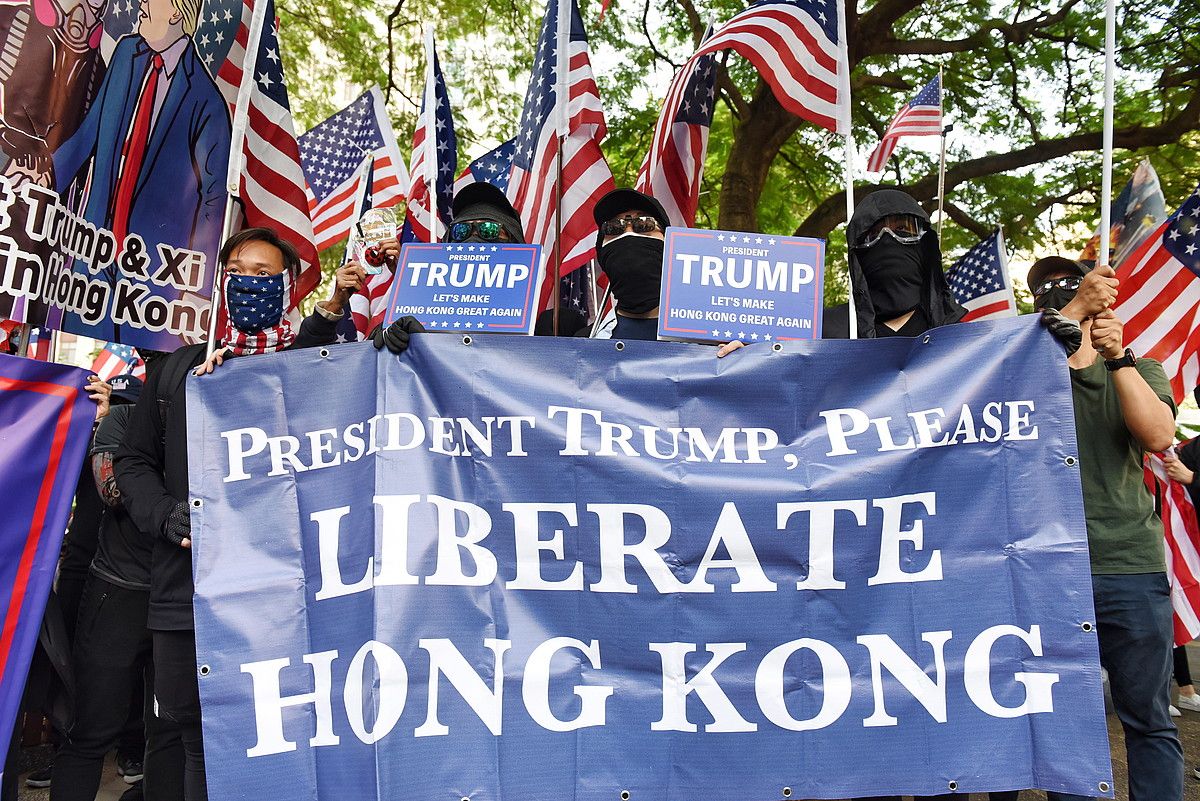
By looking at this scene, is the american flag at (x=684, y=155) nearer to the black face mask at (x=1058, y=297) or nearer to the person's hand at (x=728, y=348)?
the black face mask at (x=1058, y=297)

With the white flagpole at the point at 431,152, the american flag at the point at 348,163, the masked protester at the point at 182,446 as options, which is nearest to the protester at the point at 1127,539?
the white flagpole at the point at 431,152

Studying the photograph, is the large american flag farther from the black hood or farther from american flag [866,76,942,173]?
american flag [866,76,942,173]

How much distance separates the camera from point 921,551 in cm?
319

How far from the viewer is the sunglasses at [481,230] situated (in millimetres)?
4070

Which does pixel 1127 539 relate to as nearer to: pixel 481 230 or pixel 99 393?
pixel 481 230

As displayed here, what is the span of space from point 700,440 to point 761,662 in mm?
749

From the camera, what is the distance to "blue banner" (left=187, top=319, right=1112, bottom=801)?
10.0ft

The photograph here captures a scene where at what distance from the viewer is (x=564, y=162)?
554 cm

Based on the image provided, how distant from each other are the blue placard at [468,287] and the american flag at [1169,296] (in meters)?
3.34

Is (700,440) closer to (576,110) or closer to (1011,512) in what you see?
(1011,512)

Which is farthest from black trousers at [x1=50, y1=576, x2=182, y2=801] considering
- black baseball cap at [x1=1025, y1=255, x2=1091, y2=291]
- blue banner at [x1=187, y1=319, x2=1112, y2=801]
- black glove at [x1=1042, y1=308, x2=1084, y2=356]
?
black baseball cap at [x1=1025, y1=255, x2=1091, y2=291]

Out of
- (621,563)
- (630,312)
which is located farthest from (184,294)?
(621,563)

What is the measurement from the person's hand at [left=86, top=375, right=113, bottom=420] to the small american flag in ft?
2.84

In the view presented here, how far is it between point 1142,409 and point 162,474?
3501 millimetres
